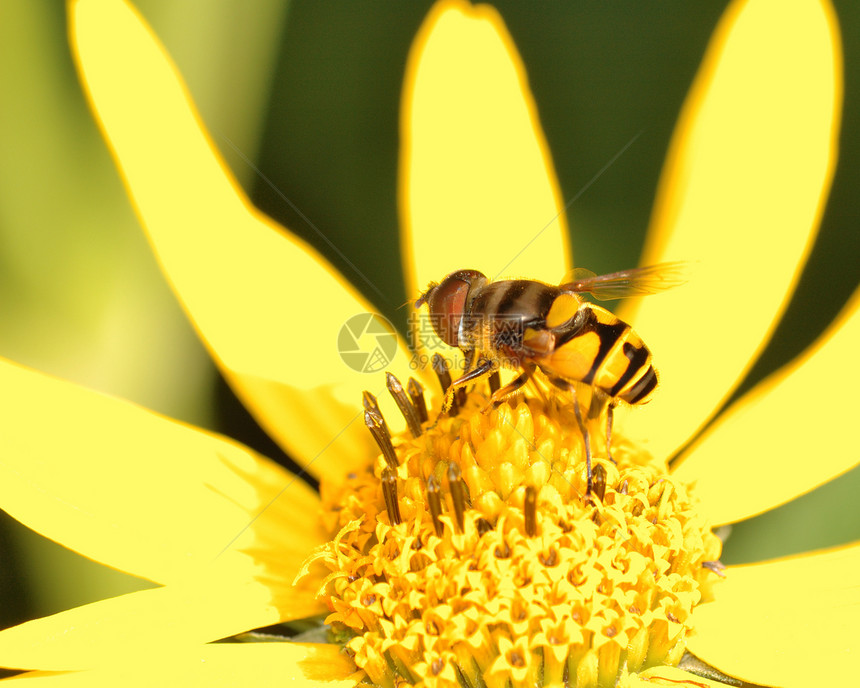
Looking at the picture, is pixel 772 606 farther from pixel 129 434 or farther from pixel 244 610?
pixel 129 434

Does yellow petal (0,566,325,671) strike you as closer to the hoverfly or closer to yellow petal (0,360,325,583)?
yellow petal (0,360,325,583)

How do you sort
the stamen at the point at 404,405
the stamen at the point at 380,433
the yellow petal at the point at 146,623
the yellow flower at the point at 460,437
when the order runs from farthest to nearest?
the stamen at the point at 404,405 → the stamen at the point at 380,433 → the yellow flower at the point at 460,437 → the yellow petal at the point at 146,623

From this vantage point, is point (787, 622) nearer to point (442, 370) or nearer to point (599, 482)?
point (599, 482)

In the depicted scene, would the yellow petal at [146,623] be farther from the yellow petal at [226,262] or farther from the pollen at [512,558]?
the yellow petal at [226,262]

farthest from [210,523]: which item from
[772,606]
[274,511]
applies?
[772,606]

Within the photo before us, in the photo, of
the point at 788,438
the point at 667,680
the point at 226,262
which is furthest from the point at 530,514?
the point at 226,262

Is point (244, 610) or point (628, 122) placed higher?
point (628, 122)

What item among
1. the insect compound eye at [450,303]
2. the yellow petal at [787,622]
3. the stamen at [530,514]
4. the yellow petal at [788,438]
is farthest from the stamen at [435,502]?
the yellow petal at [788,438]

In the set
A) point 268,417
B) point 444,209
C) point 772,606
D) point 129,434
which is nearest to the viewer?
point 772,606
